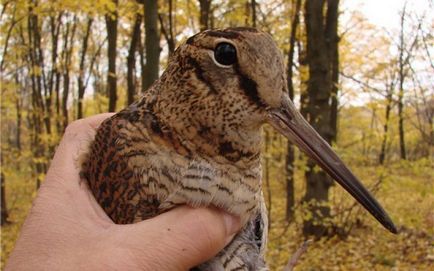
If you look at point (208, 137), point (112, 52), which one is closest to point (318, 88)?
point (112, 52)

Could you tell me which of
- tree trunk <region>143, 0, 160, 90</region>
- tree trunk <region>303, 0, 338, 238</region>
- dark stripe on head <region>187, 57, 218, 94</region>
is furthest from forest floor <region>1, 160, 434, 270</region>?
dark stripe on head <region>187, 57, 218, 94</region>

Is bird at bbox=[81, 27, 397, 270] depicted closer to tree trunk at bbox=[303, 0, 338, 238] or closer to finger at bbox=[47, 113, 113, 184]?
finger at bbox=[47, 113, 113, 184]

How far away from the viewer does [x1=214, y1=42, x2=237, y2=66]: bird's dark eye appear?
5.56ft

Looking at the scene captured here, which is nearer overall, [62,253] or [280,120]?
[62,253]

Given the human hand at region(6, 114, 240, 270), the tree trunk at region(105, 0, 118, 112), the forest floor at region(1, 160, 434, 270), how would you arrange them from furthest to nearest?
the tree trunk at region(105, 0, 118, 112)
the forest floor at region(1, 160, 434, 270)
the human hand at region(6, 114, 240, 270)

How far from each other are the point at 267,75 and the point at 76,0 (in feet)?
22.9

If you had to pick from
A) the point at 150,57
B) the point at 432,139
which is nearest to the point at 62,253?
the point at 150,57

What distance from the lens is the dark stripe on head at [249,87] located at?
170cm

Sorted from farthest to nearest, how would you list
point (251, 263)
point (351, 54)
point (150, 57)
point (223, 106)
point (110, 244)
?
1. point (351, 54)
2. point (150, 57)
3. point (251, 263)
4. point (223, 106)
5. point (110, 244)

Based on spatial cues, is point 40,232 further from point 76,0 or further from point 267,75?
point 76,0

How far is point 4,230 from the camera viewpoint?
13.4 meters

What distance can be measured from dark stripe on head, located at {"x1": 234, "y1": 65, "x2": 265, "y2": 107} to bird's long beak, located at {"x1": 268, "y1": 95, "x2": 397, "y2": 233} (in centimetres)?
7

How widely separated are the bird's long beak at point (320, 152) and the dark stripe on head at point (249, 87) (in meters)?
0.07

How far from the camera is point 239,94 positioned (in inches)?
68.2
